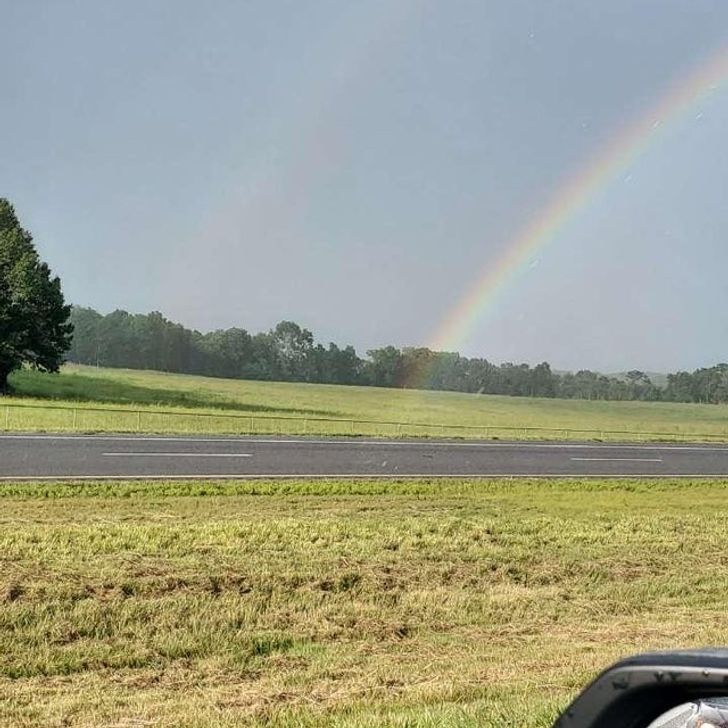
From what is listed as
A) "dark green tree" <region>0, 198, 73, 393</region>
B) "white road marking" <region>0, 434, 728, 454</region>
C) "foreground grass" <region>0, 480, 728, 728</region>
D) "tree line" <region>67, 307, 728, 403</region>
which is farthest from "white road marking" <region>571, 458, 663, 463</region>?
"tree line" <region>67, 307, 728, 403</region>

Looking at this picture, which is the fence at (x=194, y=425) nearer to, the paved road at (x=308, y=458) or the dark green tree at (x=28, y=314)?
the paved road at (x=308, y=458)

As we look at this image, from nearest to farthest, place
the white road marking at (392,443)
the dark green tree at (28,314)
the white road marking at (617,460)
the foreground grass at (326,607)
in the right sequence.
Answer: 1. the foreground grass at (326,607)
2. the white road marking at (392,443)
3. the white road marking at (617,460)
4. the dark green tree at (28,314)

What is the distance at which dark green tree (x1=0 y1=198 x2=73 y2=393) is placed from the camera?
1724 inches

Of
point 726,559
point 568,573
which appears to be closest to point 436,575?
point 568,573

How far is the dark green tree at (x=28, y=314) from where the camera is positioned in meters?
43.8

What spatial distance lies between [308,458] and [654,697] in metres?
18.0

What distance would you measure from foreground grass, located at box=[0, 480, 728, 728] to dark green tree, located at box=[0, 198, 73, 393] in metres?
34.3

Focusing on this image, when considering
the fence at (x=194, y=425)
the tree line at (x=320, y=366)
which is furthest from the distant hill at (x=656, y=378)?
the fence at (x=194, y=425)

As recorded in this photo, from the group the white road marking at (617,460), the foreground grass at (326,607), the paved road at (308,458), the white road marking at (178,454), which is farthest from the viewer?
the white road marking at (617,460)

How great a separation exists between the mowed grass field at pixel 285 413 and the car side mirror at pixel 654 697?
2442 cm

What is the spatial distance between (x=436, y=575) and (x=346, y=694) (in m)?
3.45

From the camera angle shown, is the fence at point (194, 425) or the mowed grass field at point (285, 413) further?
the mowed grass field at point (285, 413)

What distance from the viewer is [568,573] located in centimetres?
886

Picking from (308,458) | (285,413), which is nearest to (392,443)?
(308,458)
